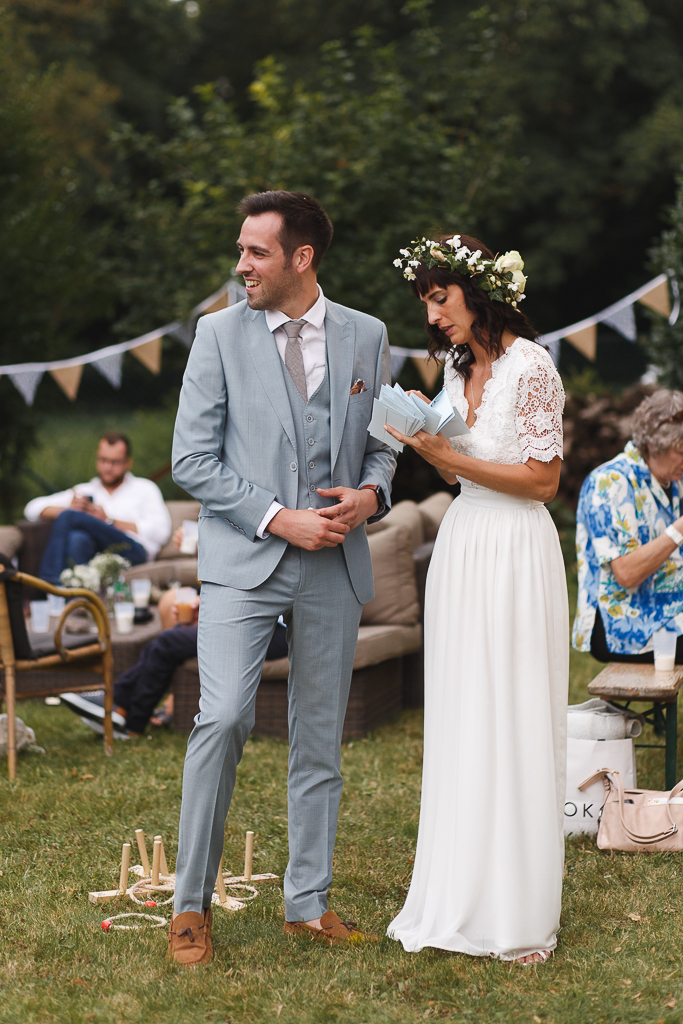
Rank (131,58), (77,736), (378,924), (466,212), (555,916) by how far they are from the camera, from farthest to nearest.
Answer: (131,58)
(466,212)
(77,736)
(378,924)
(555,916)

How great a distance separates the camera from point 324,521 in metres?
3.04

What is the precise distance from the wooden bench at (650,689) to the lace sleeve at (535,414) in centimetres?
137

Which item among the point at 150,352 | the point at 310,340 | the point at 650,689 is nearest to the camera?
the point at 310,340

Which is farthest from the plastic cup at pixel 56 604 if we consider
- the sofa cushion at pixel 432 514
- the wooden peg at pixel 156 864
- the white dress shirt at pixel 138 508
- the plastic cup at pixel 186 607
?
the wooden peg at pixel 156 864

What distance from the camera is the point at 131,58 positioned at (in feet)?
78.8

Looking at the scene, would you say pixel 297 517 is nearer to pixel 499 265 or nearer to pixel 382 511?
pixel 382 511

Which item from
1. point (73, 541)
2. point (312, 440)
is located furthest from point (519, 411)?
point (73, 541)

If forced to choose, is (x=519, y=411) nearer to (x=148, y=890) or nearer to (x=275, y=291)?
(x=275, y=291)

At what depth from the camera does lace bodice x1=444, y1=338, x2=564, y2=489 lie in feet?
10.5

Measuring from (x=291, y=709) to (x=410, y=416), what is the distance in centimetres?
93

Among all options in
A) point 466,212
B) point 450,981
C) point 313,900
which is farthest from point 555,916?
point 466,212

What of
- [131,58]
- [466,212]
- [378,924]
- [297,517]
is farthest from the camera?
[131,58]

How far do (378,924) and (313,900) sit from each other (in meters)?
0.28

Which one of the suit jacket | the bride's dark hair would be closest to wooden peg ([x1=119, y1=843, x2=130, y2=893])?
the suit jacket
